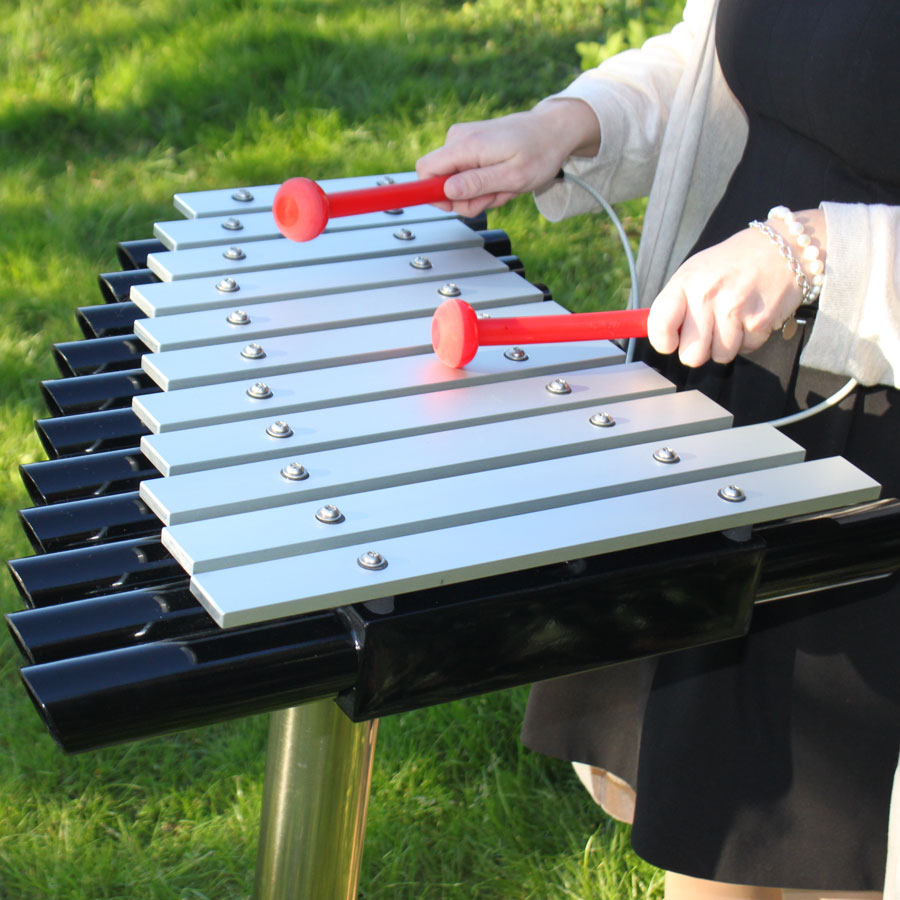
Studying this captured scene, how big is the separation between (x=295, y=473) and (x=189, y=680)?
257 millimetres

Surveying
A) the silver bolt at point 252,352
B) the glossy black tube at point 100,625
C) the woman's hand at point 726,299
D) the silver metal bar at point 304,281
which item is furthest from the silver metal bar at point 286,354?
the glossy black tube at point 100,625

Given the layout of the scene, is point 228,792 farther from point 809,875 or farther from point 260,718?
point 809,875

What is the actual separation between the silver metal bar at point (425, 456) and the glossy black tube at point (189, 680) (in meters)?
0.15

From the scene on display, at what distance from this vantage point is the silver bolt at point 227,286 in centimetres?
177

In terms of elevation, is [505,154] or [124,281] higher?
[505,154]

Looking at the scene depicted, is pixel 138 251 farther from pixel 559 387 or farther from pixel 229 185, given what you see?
pixel 229 185

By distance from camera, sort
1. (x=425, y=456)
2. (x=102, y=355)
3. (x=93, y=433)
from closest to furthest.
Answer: (x=425, y=456)
(x=93, y=433)
(x=102, y=355)

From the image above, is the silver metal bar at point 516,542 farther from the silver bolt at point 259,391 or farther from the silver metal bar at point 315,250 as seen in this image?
the silver metal bar at point 315,250

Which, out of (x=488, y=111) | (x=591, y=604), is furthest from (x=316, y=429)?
(x=488, y=111)

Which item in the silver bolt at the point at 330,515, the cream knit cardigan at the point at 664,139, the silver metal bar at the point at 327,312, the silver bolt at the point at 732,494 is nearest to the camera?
the silver bolt at the point at 330,515

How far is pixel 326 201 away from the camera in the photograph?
72.8 inches

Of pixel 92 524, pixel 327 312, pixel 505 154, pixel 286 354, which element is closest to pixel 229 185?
pixel 505 154

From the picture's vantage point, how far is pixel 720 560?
56.3 inches

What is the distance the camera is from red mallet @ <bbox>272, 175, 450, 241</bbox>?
183cm
